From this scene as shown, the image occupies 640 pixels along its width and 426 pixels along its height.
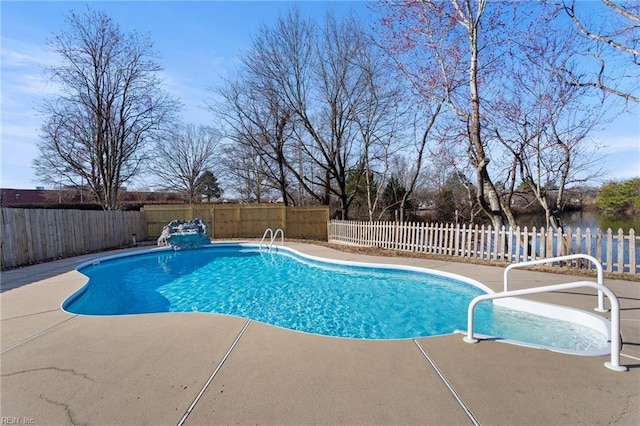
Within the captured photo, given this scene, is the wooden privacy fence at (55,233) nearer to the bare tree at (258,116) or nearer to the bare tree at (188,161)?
the bare tree at (258,116)

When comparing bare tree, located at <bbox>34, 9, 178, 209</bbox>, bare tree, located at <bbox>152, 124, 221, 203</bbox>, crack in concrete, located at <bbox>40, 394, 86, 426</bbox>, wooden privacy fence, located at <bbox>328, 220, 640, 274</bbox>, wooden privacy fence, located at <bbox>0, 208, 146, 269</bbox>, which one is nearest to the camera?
crack in concrete, located at <bbox>40, 394, 86, 426</bbox>

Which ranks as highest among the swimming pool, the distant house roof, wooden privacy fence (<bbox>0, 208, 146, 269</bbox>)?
the distant house roof

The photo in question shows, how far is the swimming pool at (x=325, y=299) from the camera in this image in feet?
13.8

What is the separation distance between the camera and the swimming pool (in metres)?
4.19

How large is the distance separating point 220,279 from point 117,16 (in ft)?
49.3

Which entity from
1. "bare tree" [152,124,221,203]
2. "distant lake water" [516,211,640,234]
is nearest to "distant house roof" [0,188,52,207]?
"bare tree" [152,124,221,203]

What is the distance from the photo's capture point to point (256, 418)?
197 centimetres

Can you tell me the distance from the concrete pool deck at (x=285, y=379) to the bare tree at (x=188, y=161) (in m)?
33.1

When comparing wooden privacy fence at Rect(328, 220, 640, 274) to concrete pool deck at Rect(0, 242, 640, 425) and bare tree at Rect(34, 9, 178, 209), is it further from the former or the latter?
bare tree at Rect(34, 9, 178, 209)

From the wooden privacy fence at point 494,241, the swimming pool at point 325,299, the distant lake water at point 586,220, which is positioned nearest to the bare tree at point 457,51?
the wooden privacy fence at point 494,241

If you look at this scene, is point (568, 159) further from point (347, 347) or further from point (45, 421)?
point (45, 421)

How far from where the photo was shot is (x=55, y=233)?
9617 mm

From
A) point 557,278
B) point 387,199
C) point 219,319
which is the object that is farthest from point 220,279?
point 387,199

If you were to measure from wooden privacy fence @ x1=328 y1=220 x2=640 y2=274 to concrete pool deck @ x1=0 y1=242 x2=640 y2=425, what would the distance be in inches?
144
